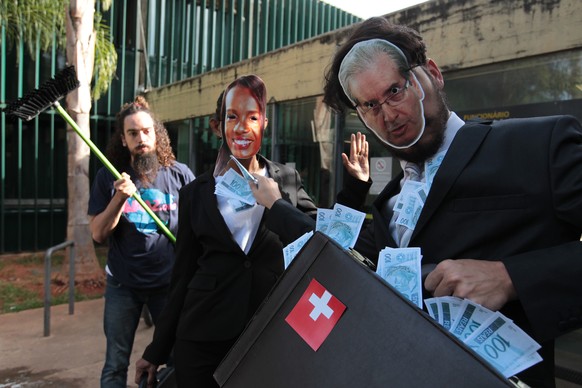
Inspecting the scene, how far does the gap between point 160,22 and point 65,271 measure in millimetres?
7004

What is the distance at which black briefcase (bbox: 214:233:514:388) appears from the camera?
0.79m

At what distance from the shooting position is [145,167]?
3.12 m

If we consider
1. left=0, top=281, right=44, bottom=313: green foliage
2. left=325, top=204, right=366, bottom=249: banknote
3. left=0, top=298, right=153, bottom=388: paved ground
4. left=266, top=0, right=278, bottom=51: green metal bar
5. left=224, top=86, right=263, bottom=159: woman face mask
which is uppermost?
left=266, top=0, right=278, bottom=51: green metal bar

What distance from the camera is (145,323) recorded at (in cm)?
552

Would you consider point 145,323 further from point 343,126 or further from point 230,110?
point 230,110

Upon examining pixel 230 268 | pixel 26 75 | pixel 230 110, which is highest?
pixel 26 75

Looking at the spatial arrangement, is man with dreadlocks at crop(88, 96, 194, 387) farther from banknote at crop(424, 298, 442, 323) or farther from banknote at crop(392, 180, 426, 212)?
banknote at crop(424, 298, 442, 323)

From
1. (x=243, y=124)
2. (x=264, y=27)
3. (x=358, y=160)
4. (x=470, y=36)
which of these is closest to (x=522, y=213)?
(x=358, y=160)

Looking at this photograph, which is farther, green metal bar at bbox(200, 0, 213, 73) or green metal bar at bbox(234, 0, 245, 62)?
green metal bar at bbox(234, 0, 245, 62)

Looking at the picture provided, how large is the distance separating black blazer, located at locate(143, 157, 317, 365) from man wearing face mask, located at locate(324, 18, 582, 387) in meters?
0.76

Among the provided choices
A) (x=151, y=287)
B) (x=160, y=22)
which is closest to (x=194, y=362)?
(x=151, y=287)

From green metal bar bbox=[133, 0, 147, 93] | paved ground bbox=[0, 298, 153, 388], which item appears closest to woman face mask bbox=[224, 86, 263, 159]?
paved ground bbox=[0, 298, 153, 388]

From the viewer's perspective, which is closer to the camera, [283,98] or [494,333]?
[494,333]

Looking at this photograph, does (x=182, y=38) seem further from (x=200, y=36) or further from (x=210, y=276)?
(x=210, y=276)
